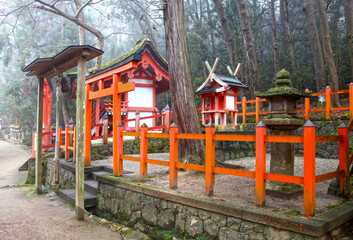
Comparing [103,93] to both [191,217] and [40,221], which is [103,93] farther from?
[191,217]

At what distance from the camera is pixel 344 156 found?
4254 mm

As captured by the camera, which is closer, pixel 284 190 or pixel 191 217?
pixel 191 217

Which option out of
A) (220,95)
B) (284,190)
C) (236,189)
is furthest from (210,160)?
(220,95)

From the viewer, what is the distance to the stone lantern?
4.48m

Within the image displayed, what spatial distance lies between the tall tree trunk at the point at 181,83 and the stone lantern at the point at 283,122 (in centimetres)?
208

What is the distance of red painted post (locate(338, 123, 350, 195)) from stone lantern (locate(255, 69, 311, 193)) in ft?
1.94

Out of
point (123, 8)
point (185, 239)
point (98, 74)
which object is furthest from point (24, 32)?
point (185, 239)

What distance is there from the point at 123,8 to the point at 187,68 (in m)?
24.1

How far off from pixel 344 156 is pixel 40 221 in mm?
5512

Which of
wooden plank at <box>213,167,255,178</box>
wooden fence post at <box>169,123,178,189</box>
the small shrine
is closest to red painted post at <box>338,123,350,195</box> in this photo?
wooden plank at <box>213,167,255,178</box>

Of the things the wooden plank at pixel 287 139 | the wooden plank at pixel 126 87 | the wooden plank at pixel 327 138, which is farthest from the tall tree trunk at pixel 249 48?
the wooden plank at pixel 287 139

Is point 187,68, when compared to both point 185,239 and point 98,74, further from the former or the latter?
point 185,239

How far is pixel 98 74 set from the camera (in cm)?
759

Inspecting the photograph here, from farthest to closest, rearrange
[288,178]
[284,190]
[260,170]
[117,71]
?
[117,71] < [284,190] < [260,170] < [288,178]
